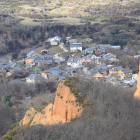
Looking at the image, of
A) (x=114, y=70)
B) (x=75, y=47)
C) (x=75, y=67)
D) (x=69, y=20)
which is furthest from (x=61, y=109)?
(x=69, y=20)

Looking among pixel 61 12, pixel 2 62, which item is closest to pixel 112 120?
pixel 2 62

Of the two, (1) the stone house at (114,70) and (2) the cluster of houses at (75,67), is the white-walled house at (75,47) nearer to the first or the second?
(2) the cluster of houses at (75,67)

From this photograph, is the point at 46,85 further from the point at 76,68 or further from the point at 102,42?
the point at 102,42

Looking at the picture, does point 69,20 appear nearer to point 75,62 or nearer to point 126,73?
point 75,62

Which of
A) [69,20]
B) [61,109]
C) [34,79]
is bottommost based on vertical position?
[34,79]

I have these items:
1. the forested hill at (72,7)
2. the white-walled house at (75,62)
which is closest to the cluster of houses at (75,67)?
the white-walled house at (75,62)
